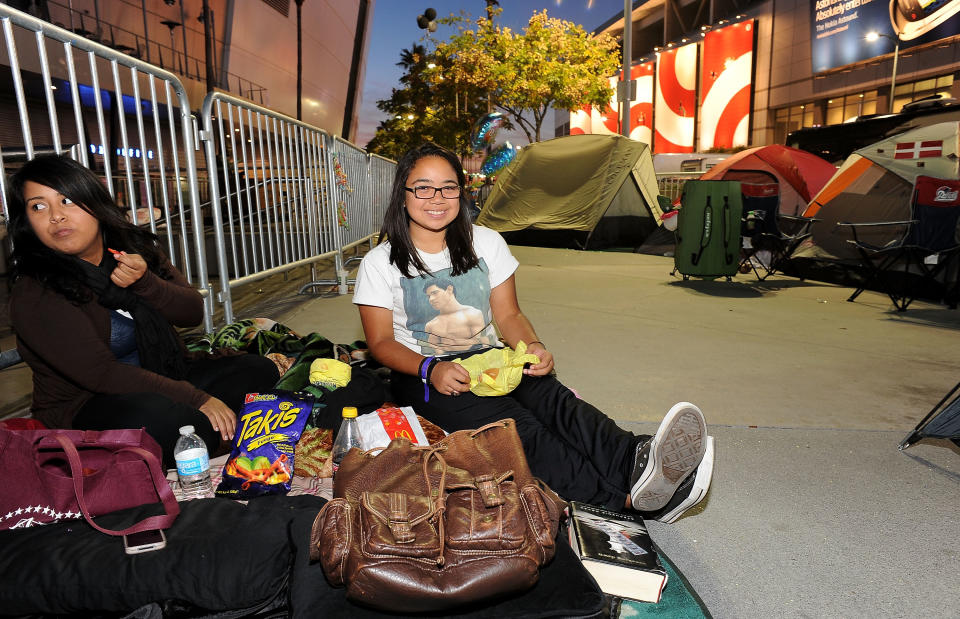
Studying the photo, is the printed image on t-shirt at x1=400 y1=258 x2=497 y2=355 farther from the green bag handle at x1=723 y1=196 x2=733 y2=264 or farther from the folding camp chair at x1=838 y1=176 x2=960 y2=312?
the green bag handle at x1=723 y1=196 x2=733 y2=264

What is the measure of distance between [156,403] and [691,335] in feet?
14.0

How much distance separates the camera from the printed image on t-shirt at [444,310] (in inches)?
106

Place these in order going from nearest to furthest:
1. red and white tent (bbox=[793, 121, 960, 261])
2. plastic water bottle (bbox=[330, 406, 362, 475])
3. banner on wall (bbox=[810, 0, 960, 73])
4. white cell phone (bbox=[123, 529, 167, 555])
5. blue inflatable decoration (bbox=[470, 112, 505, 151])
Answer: white cell phone (bbox=[123, 529, 167, 555]) < plastic water bottle (bbox=[330, 406, 362, 475]) < red and white tent (bbox=[793, 121, 960, 261]) < blue inflatable decoration (bbox=[470, 112, 505, 151]) < banner on wall (bbox=[810, 0, 960, 73])

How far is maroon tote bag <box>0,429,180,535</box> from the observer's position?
1730 mm

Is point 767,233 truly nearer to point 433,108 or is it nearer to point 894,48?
point 894,48

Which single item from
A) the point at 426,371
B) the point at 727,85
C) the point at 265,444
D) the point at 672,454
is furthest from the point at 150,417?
the point at 727,85

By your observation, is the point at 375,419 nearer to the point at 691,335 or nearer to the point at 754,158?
the point at 691,335

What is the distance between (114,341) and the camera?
2.47 m

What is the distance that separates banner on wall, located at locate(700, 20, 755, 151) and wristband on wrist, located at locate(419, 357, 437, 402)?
3272cm

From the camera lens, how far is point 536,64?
22.6 m

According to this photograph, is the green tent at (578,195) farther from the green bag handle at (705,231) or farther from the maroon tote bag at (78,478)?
the maroon tote bag at (78,478)

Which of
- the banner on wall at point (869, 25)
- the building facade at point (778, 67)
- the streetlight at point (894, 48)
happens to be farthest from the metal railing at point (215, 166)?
the streetlight at point (894, 48)

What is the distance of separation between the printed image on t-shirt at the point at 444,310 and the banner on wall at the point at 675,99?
3401cm

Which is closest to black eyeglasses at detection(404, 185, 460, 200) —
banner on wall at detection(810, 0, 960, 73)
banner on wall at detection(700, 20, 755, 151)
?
banner on wall at detection(810, 0, 960, 73)
